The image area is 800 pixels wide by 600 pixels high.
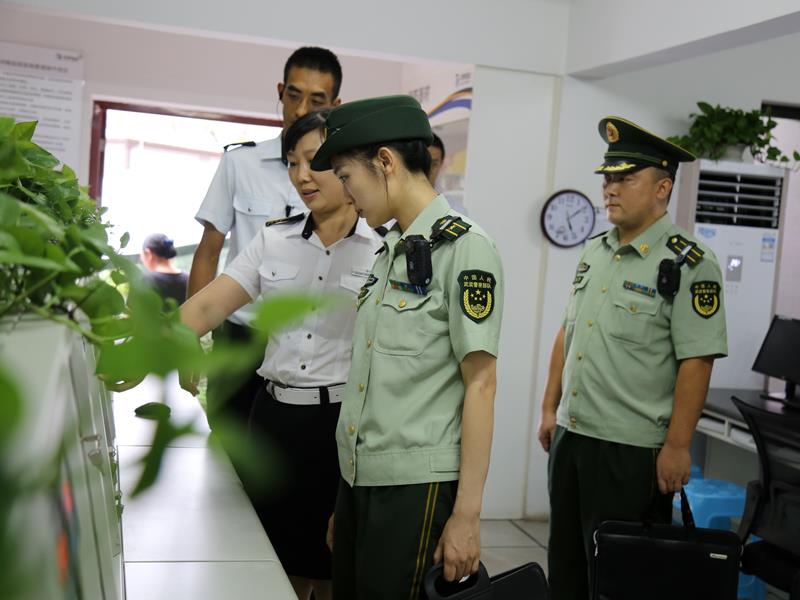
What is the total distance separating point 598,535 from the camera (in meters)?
2.62

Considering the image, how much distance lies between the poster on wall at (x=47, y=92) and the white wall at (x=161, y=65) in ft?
0.29

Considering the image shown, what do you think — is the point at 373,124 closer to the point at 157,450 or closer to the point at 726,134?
the point at 157,450

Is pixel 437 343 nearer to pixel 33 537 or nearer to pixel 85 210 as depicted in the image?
pixel 85 210

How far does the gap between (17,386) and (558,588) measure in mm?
2950

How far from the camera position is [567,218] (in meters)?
4.84

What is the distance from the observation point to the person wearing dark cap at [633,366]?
269 centimetres

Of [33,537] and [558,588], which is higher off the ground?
[33,537]

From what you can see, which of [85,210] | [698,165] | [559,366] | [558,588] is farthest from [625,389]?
[698,165]

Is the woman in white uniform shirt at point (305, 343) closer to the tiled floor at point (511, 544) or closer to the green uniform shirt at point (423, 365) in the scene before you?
the green uniform shirt at point (423, 365)

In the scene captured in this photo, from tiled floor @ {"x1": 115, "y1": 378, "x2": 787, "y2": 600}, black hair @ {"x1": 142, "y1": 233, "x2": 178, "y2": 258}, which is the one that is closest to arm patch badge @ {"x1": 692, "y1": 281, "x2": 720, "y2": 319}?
tiled floor @ {"x1": 115, "y1": 378, "x2": 787, "y2": 600}

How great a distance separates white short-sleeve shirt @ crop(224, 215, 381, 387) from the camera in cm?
220

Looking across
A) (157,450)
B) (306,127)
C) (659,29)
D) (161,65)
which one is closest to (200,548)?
(306,127)

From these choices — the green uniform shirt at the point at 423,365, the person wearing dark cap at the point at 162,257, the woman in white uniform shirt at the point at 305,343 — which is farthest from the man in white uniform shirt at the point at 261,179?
the person wearing dark cap at the point at 162,257

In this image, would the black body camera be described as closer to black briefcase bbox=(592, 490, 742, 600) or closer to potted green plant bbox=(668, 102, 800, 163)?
black briefcase bbox=(592, 490, 742, 600)
